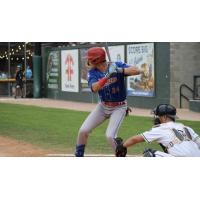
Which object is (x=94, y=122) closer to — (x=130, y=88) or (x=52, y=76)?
(x=130, y=88)

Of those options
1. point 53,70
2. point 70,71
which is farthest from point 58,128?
point 53,70

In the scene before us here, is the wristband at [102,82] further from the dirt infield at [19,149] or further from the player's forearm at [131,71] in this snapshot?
the dirt infield at [19,149]

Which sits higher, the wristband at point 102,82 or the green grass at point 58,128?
the wristband at point 102,82

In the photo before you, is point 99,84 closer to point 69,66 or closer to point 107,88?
point 107,88

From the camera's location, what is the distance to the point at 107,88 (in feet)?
26.8

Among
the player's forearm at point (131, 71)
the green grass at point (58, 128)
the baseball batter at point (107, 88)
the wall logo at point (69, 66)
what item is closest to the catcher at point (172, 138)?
the player's forearm at point (131, 71)

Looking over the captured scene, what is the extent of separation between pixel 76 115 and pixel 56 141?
6910 mm

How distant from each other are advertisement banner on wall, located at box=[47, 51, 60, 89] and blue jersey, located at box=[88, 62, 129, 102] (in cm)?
2058

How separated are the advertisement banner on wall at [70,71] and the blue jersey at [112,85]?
18.6 metres

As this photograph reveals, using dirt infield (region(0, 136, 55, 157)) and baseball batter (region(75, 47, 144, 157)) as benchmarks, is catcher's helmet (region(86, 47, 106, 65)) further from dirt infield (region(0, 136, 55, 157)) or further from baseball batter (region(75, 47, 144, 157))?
dirt infield (region(0, 136, 55, 157))

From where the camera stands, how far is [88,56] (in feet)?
26.3

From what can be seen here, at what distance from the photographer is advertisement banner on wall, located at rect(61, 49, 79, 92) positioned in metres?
27.0

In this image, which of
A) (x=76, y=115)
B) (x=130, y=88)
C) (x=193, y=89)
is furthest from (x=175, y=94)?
(x=76, y=115)

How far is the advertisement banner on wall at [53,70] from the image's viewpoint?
2888 centimetres
